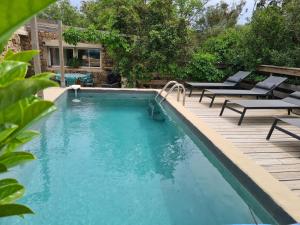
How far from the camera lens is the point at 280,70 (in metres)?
7.69

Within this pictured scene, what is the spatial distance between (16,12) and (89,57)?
1366cm

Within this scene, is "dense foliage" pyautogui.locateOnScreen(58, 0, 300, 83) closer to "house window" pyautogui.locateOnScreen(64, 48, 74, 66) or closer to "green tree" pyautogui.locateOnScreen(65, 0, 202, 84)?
"green tree" pyautogui.locateOnScreen(65, 0, 202, 84)

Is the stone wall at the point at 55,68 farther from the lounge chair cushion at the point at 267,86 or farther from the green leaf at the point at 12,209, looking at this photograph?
the green leaf at the point at 12,209

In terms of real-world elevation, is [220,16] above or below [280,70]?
above

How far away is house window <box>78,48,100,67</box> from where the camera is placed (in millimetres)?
13539

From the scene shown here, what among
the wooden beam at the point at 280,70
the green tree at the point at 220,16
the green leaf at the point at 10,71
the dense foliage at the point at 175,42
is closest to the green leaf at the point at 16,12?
the green leaf at the point at 10,71

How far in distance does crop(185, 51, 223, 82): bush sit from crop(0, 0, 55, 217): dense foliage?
9.83m

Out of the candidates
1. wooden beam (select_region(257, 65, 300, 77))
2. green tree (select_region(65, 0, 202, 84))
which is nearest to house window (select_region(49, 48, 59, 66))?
green tree (select_region(65, 0, 202, 84))

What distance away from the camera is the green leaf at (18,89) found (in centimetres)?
56

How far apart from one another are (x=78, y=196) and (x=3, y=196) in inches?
115

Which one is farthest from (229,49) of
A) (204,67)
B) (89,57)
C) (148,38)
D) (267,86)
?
(89,57)

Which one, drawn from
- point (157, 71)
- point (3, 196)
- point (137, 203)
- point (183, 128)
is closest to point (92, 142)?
point (183, 128)

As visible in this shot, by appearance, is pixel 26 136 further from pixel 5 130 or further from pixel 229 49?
pixel 229 49

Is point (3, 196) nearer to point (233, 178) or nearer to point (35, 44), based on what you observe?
point (233, 178)
